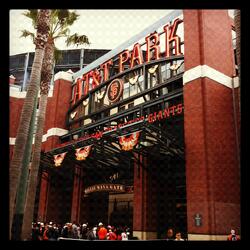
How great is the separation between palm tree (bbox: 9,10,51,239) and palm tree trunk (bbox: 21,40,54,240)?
2.31m

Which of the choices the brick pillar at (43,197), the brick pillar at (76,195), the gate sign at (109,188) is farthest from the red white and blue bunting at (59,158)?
the brick pillar at (43,197)

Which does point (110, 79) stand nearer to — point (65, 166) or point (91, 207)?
point (65, 166)

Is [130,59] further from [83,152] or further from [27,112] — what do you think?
[27,112]

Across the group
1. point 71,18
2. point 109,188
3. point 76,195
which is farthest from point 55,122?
point 71,18

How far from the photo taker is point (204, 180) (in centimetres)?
1802

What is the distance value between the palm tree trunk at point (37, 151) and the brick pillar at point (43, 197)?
15875mm

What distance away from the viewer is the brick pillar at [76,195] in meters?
29.8

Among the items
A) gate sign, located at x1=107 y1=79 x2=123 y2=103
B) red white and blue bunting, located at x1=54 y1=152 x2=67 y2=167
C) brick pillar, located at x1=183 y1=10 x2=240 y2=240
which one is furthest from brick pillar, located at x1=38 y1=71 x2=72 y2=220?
brick pillar, located at x1=183 y1=10 x2=240 y2=240

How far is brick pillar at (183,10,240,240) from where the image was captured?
1781 cm

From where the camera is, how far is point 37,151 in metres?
16.9

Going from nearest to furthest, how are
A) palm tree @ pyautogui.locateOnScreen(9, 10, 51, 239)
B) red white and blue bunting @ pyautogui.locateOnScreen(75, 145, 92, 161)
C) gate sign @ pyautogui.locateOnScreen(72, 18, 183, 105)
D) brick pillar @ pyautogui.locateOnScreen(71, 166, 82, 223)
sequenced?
palm tree @ pyautogui.locateOnScreen(9, 10, 51, 239) < red white and blue bunting @ pyautogui.locateOnScreen(75, 145, 92, 161) < gate sign @ pyautogui.locateOnScreen(72, 18, 183, 105) < brick pillar @ pyautogui.locateOnScreen(71, 166, 82, 223)

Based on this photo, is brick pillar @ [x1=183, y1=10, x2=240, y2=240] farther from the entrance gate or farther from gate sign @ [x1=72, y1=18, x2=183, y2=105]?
gate sign @ [x1=72, y1=18, x2=183, y2=105]

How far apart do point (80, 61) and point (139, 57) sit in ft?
107
